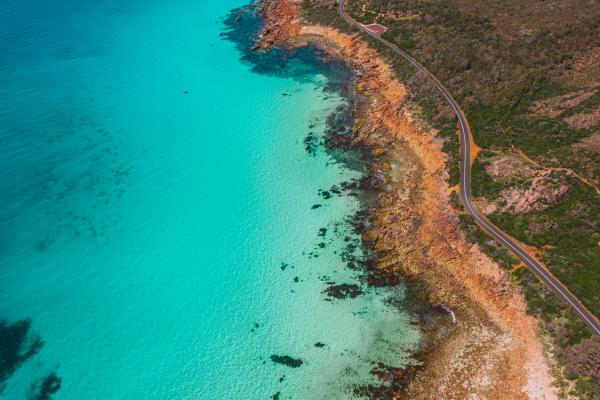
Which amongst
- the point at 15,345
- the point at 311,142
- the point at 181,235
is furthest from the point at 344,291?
the point at 15,345

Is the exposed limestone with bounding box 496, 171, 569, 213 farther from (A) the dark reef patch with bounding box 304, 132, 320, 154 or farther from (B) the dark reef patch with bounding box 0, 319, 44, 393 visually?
(B) the dark reef patch with bounding box 0, 319, 44, 393

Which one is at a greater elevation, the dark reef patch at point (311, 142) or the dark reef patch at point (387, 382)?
the dark reef patch at point (311, 142)

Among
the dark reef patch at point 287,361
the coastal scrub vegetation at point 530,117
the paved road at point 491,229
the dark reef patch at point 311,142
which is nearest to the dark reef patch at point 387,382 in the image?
the dark reef patch at point 287,361

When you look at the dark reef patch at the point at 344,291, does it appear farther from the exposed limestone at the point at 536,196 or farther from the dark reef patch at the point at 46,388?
the dark reef patch at the point at 46,388

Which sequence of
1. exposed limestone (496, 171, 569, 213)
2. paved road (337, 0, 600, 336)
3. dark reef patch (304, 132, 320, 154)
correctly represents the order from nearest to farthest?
paved road (337, 0, 600, 336) < exposed limestone (496, 171, 569, 213) < dark reef patch (304, 132, 320, 154)

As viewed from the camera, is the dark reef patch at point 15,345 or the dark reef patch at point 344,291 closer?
the dark reef patch at point 15,345

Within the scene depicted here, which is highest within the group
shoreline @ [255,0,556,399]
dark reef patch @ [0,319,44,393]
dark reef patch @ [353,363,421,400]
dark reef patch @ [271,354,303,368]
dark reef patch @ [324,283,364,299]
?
shoreline @ [255,0,556,399]

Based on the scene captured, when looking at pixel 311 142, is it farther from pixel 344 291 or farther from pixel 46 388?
pixel 46 388

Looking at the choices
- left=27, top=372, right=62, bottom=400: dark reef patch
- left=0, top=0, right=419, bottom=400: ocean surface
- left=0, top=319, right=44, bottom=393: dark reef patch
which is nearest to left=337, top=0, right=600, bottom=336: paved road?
left=0, top=0, right=419, bottom=400: ocean surface
